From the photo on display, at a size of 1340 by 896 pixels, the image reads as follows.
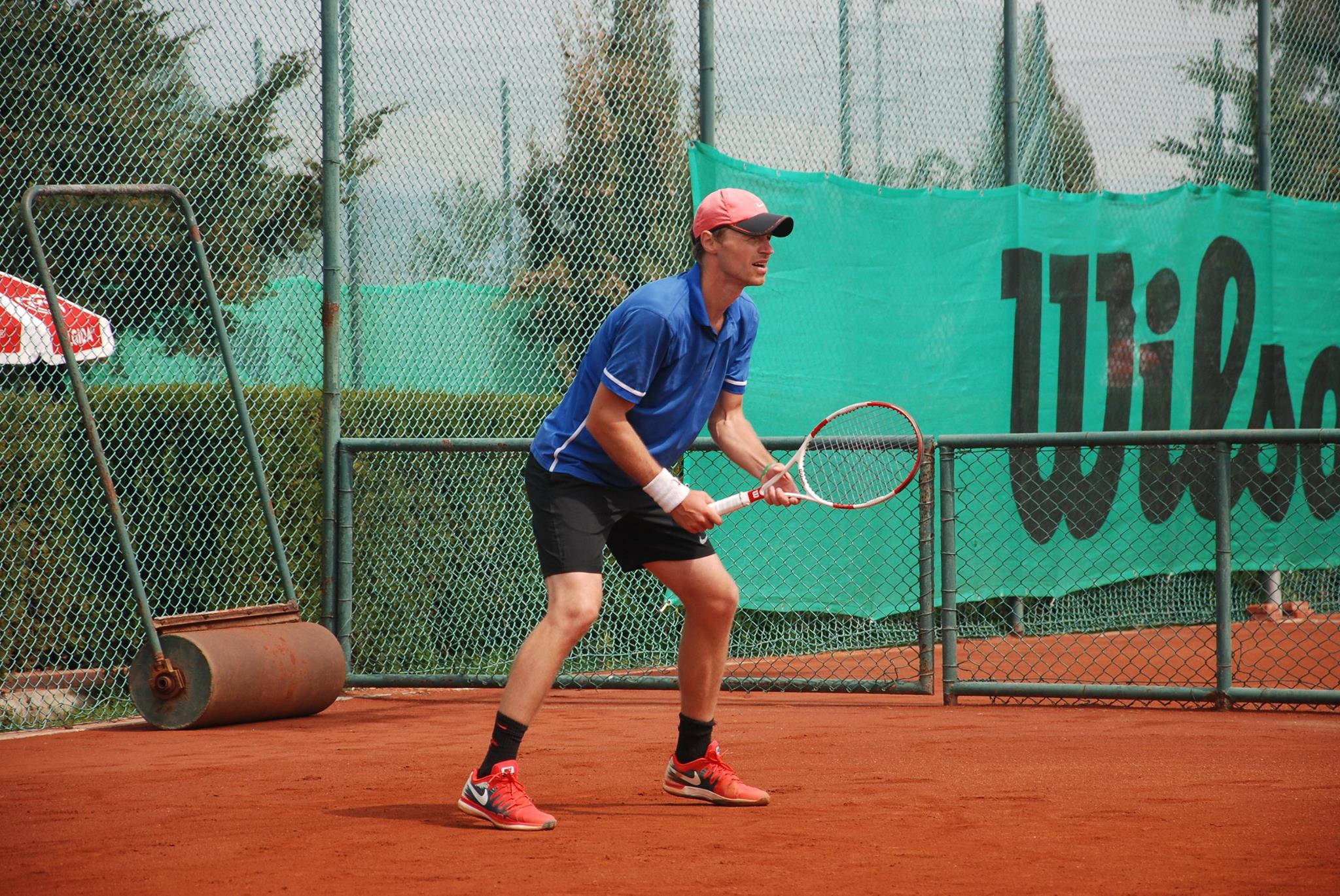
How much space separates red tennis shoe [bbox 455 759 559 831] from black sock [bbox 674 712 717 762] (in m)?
0.52

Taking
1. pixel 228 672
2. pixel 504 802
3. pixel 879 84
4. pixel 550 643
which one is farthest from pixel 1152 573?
pixel 504 802

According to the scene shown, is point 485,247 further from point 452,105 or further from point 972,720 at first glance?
point 972,720

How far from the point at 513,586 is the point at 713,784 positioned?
12.0 feet

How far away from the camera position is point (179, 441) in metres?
6.93

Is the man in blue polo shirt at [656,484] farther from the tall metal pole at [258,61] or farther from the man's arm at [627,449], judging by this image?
the tall metal pole at [258,61]

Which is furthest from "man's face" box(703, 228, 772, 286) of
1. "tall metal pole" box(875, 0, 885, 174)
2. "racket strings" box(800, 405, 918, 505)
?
"tall metal pole" box(875, 0, 885, 174)

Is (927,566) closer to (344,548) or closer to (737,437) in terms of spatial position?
(737,437)

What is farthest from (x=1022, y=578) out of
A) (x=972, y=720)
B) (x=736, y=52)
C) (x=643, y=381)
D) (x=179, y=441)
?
(x=643, y=381)

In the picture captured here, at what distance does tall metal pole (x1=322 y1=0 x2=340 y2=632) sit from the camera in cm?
714

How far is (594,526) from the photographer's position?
403 cm

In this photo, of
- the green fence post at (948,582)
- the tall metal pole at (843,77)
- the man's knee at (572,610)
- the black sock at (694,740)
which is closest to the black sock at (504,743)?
the man's knee at (572,610)

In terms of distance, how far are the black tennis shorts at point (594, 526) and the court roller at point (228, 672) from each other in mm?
2403

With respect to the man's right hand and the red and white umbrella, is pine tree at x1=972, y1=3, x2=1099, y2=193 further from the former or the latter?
the man's right hand

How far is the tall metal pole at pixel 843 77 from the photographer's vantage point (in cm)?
857
